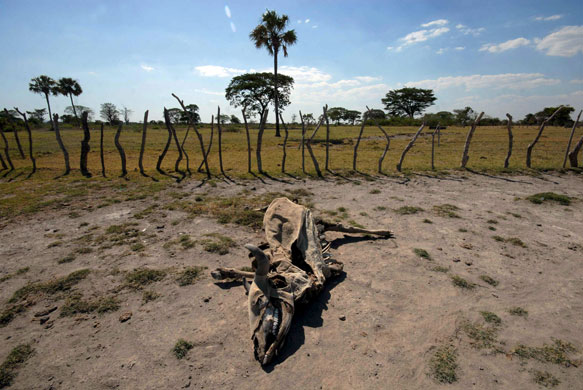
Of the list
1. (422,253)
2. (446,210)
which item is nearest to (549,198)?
(446,210)

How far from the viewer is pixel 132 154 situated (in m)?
18.9

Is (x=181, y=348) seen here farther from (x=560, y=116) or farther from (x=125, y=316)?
(x=560, y=116)

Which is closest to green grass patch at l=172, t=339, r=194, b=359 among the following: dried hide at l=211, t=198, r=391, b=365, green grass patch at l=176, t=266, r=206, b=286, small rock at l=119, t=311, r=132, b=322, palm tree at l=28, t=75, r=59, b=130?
dried hide at l=211, t=198, r=391, b=365

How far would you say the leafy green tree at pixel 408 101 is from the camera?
56.4 meters

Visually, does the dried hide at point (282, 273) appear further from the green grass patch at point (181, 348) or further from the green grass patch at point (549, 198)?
the green grass patch at point (549, 198)

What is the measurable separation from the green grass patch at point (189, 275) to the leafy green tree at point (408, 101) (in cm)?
6139

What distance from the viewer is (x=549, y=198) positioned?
28.8 feet

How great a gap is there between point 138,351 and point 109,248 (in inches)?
125

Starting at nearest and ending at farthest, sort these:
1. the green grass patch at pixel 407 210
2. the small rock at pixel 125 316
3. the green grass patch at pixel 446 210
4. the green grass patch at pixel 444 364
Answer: the green grass patch at pixel 444 364, the small rock at pixel 125 316, the green grass patch at pixel 446 210, the green grass patch at pixel 407 210

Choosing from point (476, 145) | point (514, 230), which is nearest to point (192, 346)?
point (514, 230)

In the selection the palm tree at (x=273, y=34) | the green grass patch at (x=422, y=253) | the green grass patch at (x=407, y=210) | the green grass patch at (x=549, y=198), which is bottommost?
the green grass patch at (x=422, y=253)

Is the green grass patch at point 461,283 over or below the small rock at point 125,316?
over

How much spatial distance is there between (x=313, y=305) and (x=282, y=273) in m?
0.69

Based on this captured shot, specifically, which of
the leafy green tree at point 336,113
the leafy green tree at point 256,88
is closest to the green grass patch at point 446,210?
the leafy green tree at point 256,88
